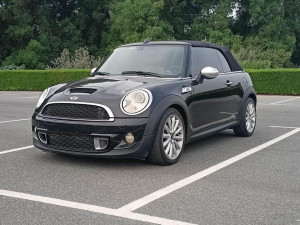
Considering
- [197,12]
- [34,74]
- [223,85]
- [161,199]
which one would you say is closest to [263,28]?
[197,12]

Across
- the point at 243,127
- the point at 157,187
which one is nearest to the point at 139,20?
the point at 243,127

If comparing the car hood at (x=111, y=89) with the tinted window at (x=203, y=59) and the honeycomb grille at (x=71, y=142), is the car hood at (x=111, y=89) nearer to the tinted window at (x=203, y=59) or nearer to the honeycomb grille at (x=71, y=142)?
the honeycomb grille at (x=71, y=142)

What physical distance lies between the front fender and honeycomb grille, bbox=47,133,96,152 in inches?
Answer: 26.6

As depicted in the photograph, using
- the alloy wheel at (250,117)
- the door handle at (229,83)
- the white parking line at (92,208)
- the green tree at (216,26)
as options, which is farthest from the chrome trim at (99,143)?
the green tree at (216,26)

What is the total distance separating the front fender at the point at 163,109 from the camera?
503 cm

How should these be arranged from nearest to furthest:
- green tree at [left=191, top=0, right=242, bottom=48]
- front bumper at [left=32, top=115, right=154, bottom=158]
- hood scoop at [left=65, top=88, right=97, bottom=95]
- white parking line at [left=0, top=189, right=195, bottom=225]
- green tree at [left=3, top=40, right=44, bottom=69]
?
1. white parking line at [left=0, top=189, right=195, bottom=225]
2. front bumper at [left=32, top=115, right=154, bottom=158]
3. hood scoop at [left=65, top=88, right=97, bottom=95]
4. green tree at [left=3, top=40, right=44, bottom=69]
5. green tree at [left=191, top=0, right=242, bottom=48]

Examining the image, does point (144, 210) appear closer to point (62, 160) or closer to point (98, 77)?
point (62, 160)

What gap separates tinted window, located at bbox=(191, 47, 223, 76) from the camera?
6160mm

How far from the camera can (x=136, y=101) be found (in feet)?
16.6

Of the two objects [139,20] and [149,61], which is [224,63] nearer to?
[149,61]

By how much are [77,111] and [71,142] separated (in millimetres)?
367

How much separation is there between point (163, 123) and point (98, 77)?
1383 mm

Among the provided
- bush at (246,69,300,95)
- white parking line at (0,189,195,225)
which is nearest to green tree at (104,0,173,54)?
bush at (246,69,300,95)

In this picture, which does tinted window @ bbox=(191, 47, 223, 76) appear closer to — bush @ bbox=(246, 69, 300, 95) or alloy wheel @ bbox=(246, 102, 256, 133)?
alloy wheel @ bbox=(246, 102, 256, 133)
